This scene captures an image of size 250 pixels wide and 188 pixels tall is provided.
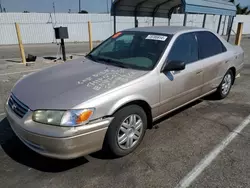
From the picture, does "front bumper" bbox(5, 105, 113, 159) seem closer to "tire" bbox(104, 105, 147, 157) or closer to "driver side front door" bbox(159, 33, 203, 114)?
"tire" bbox(104, 105, 147, 157)

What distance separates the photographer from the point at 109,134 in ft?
7.83

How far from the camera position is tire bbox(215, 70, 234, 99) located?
440cm

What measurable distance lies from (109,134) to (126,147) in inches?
16.1

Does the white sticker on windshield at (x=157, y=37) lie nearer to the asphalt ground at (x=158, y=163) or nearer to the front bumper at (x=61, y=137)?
the asphalt ground at (x=158, y=163)

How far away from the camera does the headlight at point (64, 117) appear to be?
2.12 metres

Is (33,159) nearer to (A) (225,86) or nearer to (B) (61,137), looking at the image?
(B) (61,137)

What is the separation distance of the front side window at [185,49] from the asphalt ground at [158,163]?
1120 millimetres

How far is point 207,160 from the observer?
2.60 metres

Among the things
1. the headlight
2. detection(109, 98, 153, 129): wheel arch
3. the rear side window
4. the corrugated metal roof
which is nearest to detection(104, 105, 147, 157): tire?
detection(109, 98, 153, 129): wheel arch

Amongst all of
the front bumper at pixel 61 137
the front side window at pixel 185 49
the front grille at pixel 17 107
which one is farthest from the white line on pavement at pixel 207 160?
the front grille at pixel 17 107

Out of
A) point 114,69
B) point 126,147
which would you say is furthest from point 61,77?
point 126,147

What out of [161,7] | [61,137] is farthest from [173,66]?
[161,7]

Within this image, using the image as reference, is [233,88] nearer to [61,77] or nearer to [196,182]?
[196,182]

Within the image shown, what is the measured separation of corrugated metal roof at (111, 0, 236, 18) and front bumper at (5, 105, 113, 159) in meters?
5.91
